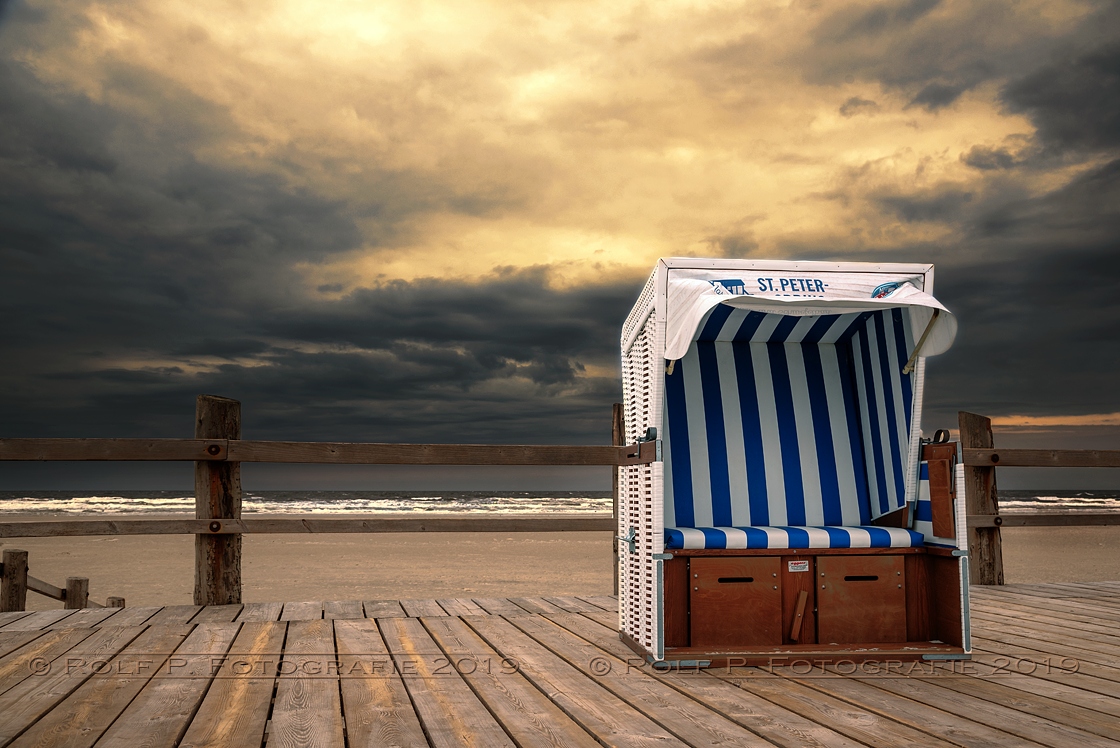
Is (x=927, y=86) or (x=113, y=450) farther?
(x=927, y=86)

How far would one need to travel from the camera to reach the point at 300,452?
14.3 feet

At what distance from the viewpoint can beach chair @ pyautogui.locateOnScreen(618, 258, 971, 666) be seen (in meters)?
3.08

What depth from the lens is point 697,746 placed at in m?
1.92

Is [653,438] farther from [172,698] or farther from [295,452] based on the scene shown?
[295,452]

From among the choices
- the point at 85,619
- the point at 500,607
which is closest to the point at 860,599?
the point at 500,607

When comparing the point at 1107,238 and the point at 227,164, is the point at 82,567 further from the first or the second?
the point at 1107,238

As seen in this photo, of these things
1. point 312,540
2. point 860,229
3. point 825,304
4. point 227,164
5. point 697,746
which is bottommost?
point 312,540

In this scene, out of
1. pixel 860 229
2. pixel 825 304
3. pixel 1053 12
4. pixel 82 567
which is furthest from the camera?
pixel 82 567

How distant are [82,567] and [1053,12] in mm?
16056

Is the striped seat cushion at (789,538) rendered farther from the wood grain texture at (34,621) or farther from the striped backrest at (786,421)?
the wood grain texture at (34,621)

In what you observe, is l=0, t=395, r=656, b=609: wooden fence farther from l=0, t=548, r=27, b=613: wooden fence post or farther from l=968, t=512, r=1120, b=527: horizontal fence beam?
l=968, t=512, r=1120, b=527: horizontal fence beam

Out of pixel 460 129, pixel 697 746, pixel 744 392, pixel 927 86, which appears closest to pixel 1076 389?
pixel 927 86

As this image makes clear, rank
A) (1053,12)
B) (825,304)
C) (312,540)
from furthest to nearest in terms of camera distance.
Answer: (312,540) → (1053,12) → (825,304)

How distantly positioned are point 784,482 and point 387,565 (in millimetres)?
9647
